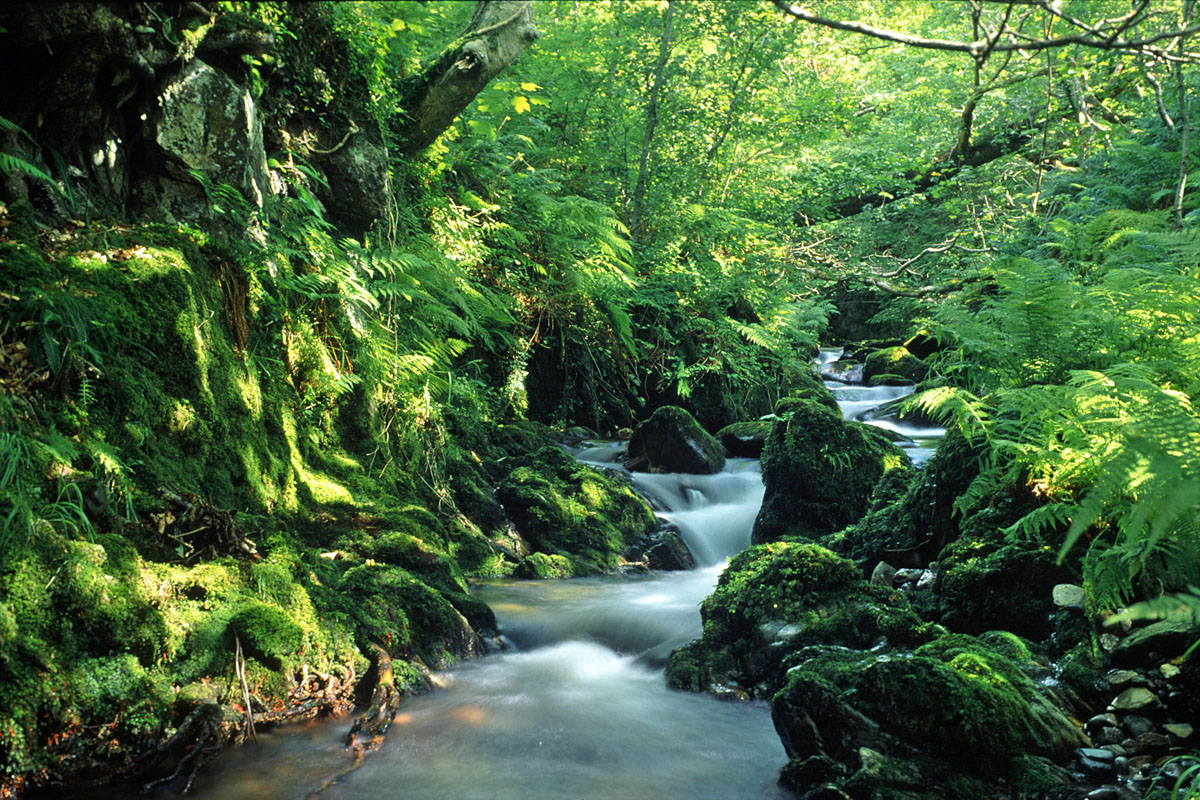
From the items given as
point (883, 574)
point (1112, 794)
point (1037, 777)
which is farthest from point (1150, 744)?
point (883, 574)

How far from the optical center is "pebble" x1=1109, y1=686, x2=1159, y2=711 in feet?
9.48

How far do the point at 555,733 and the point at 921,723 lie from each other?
172cm

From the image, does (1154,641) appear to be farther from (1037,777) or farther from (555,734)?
(555,734)

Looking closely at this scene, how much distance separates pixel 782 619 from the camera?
4223 mm

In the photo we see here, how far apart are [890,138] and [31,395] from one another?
17010 millimetres

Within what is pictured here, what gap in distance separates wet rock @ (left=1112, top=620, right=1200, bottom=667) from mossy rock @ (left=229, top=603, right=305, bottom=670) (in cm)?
368

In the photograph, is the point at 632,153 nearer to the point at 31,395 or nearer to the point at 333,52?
the point at 333,52

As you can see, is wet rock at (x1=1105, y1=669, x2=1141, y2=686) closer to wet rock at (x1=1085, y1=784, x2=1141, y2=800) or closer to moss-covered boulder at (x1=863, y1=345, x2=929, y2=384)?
wet rock at (x1=1085, y1=784, x2=1141, y2=800)

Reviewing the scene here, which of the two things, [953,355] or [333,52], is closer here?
[953,355]

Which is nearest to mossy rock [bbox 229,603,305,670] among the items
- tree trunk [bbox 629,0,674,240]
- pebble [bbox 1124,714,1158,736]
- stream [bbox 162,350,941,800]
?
stream [bbox 162,350,941,800]

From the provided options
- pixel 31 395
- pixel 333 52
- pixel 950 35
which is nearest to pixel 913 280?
pixel 950 35

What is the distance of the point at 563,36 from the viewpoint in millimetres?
11703

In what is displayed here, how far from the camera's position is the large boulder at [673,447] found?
957cm

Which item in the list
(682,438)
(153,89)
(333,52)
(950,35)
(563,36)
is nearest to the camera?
(153,89)
